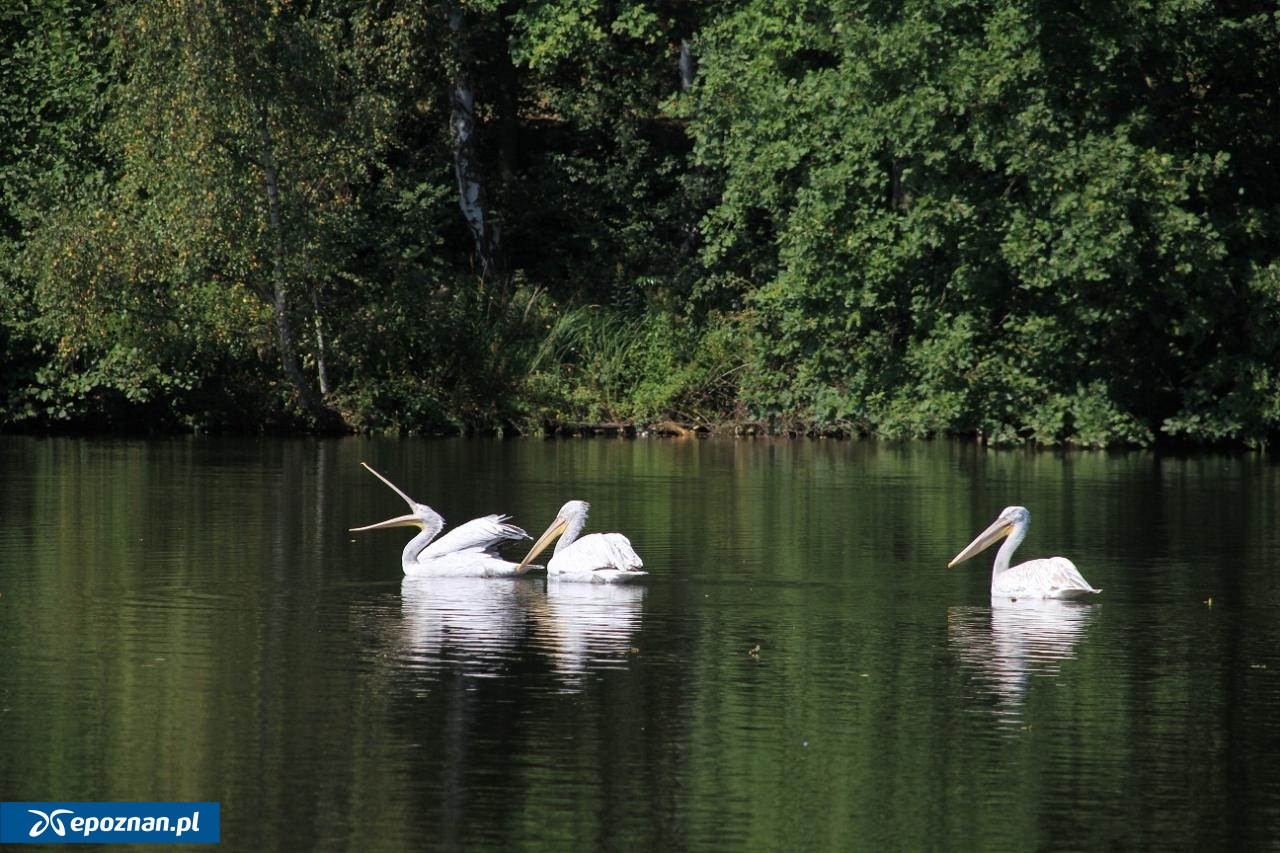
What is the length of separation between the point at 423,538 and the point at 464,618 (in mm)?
2977

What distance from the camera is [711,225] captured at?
4088cm

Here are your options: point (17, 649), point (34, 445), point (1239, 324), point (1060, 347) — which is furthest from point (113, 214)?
point (17, 649)

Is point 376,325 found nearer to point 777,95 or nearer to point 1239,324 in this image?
point 777,95

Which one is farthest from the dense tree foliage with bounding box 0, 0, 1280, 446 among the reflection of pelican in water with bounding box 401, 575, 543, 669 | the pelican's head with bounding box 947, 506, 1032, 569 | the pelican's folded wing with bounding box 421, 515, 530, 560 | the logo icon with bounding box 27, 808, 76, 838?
the logo icon with bounding box 27, 808, 76, 838

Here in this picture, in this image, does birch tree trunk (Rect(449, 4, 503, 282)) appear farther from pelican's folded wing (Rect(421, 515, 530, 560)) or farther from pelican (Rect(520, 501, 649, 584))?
pelican (Rect(520, 501, 649, 584))

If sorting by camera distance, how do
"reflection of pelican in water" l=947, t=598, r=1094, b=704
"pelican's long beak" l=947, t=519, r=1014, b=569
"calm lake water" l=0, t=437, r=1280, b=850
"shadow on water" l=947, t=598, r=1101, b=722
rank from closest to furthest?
"calm lake water" l=0, t=437, r=1280, b=850 < "shadow on water" l=947, t=598, r=1101, b=722 < "reflection of pelican in water" l=947, t=598, r=1094, b=704 < "pelican's long beak" l=947, t=519, r=1014, b=569

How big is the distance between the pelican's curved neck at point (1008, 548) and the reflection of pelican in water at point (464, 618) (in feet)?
13.0

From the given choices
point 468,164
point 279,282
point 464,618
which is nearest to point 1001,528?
point 464,618

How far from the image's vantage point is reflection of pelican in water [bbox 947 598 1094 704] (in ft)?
46.7

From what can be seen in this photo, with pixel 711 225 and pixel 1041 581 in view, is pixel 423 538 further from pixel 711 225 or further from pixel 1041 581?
pixel 711 225

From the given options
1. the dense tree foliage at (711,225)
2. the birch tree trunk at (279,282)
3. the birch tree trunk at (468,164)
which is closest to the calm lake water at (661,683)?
the dense tree foliage at (711,225)

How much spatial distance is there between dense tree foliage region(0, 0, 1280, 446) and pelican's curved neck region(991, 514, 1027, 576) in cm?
1706

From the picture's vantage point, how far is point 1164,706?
13.2 metres

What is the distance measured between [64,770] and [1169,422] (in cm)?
3020
